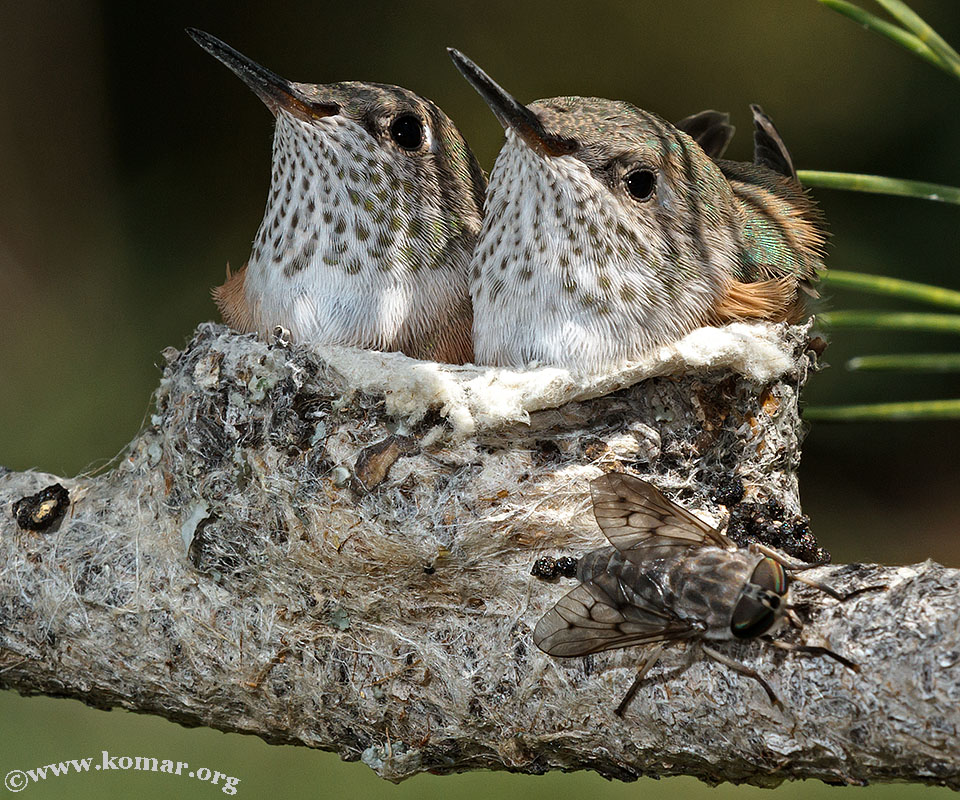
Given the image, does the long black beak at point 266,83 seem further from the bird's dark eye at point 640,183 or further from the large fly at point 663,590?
the large fly at point 663,590

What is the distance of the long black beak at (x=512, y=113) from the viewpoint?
1752 millimetres

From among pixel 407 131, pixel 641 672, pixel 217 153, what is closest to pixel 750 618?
pixel 641 672

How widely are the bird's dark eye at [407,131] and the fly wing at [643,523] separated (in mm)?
928

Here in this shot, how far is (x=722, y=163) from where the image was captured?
261 centimetres

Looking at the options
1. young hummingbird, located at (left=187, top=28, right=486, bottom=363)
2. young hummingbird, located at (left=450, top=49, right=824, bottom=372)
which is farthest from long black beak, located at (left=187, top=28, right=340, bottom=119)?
young hummingbird, located at (left=450, top=49, right=824, bottom=372)

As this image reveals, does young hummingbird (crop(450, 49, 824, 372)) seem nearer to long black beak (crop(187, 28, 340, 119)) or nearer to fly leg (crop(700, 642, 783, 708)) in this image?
long black beak (crop(187, 28, 340, 119))

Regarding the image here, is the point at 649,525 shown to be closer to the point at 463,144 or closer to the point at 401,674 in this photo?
the point at 401,674

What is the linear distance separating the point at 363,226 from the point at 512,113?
50 centimetres

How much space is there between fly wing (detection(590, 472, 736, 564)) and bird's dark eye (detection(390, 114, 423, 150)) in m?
0.93

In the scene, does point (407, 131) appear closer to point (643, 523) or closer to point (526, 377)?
point (526, 377)

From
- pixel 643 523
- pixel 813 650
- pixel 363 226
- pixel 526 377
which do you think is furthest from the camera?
pixel 363 226

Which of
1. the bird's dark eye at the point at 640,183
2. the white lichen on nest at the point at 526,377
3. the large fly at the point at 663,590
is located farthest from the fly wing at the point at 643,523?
the bird's dark eye at the point at 640,183

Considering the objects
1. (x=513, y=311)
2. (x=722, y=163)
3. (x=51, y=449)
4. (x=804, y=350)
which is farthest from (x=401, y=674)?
(x=51, y=449)

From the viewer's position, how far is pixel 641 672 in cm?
152
